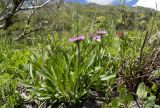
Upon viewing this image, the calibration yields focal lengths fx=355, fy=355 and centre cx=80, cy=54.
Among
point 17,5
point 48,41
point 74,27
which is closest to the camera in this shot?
point 48,41

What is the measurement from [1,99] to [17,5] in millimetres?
7568

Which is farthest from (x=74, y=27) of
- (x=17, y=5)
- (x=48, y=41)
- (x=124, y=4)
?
(x=17, y=5)

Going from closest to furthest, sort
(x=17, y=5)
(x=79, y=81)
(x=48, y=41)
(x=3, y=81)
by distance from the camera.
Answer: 1. (x=79, y=81)
2. (x=3, y=81)
3. (x=48, y=41)
4. (x=17, y=5)

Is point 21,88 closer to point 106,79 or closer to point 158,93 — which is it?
point 106,79

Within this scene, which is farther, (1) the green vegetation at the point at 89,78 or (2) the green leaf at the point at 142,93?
(1) the green vegetation at the point at 89,78

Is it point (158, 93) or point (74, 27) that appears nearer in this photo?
point (158, 93)

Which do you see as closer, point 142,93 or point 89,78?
point 142,93

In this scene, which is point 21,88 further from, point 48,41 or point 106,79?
point 106,79

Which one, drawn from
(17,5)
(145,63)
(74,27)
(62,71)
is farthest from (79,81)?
(17,5)

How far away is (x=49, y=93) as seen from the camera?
3.39 meters

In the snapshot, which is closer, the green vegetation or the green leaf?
the green leaf

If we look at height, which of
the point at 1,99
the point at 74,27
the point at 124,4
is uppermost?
the point at 124,4

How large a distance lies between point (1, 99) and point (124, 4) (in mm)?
1651

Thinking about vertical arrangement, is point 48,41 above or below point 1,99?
above
